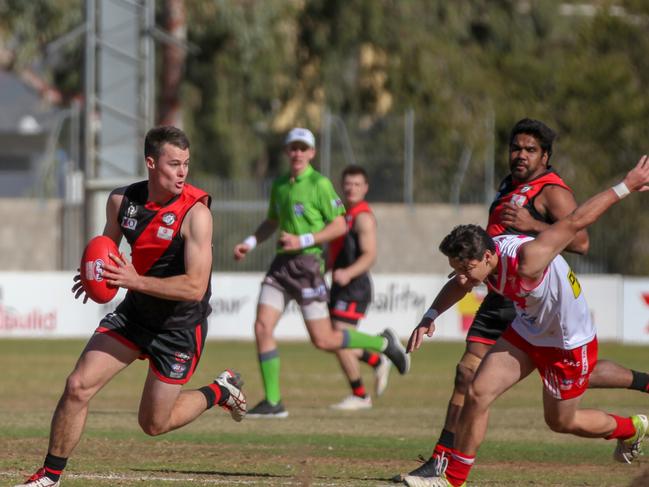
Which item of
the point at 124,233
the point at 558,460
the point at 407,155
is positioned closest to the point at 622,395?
the point at 558,460

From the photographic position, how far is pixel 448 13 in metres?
36.6

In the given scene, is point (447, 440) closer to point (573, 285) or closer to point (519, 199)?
point (573, 285)

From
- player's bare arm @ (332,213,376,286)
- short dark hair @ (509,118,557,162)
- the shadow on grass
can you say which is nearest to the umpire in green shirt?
player's bare arm @ (332,213,376,286)

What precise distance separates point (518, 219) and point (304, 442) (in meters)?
2.81

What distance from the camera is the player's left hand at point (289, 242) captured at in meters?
12.3

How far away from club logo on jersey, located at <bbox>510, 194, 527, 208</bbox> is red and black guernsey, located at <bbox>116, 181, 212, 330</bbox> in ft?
7.23

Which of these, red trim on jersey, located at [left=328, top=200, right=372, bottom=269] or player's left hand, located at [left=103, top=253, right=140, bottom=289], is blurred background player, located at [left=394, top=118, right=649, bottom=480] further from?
red trim on jersey, located at [left=328, top=200, right=372, bottom=269]

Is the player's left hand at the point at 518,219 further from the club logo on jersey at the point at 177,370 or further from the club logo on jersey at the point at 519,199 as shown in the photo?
the club logo on jersey at the point at 177,370

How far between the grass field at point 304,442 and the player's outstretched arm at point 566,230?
120 centimetres

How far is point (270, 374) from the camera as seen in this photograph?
12492mm

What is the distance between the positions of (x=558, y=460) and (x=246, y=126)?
26992 mm

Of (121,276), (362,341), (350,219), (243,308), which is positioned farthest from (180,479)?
(243,308)

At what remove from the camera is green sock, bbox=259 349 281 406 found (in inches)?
492

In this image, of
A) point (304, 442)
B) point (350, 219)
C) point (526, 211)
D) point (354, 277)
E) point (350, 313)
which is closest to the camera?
point (526, 211)
